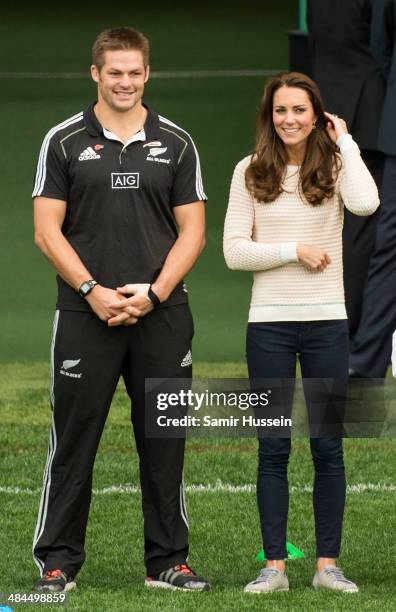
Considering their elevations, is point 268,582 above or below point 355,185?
below

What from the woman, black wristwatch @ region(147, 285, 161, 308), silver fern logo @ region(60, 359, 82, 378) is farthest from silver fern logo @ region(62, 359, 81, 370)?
the woman

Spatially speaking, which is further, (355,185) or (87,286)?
(355,185)

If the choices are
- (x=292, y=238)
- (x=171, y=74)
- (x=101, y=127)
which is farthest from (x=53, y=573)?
(x=171, y=74)

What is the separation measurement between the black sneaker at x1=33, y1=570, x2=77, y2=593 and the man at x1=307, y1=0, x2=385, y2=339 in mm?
4280

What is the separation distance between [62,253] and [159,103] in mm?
11741

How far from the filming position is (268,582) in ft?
19.0

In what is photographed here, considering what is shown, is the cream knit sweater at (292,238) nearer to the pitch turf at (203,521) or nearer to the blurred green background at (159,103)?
the pitch turf at (203,521)

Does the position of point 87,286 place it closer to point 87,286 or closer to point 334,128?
point 87,286

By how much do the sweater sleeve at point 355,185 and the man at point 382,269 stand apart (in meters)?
3.12

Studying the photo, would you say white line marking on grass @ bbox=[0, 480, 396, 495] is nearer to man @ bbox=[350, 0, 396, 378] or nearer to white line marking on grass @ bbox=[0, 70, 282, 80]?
man @ bbox=[350, 0, 396, 378]

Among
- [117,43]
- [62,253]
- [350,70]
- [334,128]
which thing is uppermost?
[350,70]

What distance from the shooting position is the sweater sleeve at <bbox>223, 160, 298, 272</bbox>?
5.71 meters

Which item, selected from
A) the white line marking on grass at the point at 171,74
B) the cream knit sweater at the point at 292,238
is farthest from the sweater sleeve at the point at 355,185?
the white line marking on grass at the point at 171,74

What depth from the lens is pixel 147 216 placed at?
5695 millimetres
